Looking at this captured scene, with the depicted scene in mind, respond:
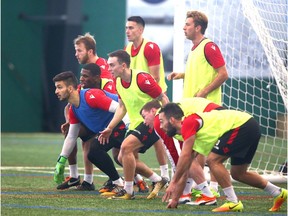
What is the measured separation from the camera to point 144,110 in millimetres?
8805

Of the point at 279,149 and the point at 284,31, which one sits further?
the point at 279,149

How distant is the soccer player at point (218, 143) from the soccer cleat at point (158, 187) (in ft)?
3.71

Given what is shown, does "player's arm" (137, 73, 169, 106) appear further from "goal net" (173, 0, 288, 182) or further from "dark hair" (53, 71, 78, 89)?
"goal net" (173, 0, 288, 182)

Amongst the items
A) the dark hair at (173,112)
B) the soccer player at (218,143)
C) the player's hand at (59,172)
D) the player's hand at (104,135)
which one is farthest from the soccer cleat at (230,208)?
the player's hand at (59,172)

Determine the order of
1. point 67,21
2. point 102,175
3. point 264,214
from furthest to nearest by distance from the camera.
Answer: point 67,21 < point 102,175 < point 264,214

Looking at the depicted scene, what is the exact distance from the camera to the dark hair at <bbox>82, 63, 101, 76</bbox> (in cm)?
1004

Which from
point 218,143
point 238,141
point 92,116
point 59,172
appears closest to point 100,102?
point 92,116

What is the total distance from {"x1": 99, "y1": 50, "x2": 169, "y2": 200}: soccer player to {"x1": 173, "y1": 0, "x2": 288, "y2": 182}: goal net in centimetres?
190

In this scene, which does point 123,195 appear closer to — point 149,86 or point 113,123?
point 113,123

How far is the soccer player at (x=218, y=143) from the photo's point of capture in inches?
316

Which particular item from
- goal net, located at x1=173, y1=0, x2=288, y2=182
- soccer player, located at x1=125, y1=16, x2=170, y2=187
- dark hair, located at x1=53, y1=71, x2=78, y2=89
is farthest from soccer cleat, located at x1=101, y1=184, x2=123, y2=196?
goal net, located at x1=173, y1=0, x2=288, y2=182

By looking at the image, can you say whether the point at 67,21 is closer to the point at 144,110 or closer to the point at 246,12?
the point at 246,12

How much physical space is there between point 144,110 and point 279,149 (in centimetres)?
677

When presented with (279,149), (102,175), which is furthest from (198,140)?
(279,149)
